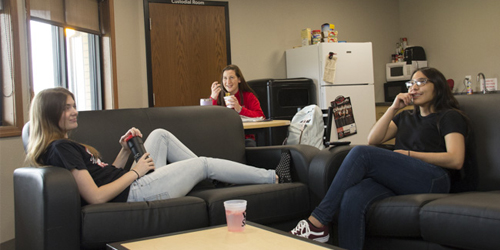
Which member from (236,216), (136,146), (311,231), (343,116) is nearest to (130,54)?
(343,116)

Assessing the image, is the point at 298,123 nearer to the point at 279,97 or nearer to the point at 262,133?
the point at 262,133

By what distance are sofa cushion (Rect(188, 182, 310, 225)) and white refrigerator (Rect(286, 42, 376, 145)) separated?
308cm

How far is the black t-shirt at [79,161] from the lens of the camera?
205 cm

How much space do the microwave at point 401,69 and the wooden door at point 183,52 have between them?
2.48 m

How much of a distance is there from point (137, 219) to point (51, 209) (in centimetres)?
35

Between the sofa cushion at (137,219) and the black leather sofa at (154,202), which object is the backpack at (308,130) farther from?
the sofa cushion at (137,219)

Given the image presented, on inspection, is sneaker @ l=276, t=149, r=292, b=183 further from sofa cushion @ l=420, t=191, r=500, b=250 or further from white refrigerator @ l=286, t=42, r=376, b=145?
white refrigerator @ l=286, t=42, r=376, b=145

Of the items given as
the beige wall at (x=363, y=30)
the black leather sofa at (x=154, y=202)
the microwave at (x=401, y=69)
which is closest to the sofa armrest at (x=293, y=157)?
the black leather sofa at (x=154, y=202)

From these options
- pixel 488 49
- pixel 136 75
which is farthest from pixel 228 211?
pixel 488 49

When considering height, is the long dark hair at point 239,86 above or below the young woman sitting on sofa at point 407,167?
above

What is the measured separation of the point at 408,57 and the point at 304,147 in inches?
170

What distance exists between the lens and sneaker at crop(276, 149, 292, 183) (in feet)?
8.67

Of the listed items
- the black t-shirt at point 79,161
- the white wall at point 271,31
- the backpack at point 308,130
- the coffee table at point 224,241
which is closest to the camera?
the coffee table at point 224,241

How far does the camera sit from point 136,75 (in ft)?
16.2
